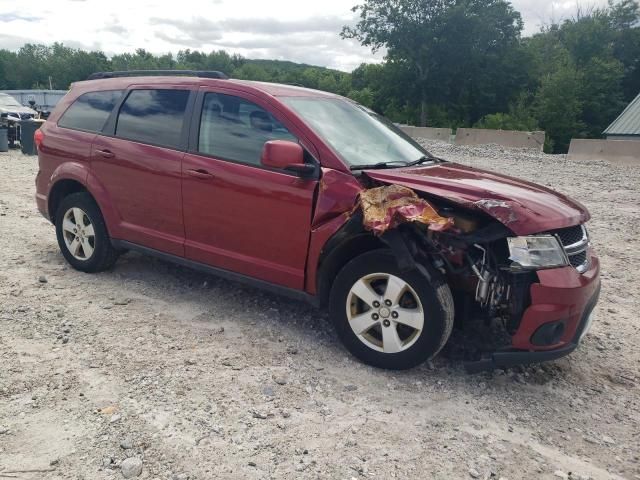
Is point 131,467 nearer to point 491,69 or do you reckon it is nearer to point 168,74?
point 168,74

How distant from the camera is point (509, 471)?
265 centimetres

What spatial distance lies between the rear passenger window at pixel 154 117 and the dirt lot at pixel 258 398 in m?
1.36

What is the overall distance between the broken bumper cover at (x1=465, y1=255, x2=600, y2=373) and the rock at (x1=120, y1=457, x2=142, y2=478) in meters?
1.92

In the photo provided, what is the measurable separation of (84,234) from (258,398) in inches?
112

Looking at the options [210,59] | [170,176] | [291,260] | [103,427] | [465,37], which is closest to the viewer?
[103,427]

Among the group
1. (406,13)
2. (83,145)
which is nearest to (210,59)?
(406,13)

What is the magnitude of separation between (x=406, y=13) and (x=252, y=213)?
53.9 meters

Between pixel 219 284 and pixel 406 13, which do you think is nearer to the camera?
pixel 219 284

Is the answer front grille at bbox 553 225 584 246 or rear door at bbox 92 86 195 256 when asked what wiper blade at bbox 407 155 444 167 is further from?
rear door at bbox 92 86 195 256

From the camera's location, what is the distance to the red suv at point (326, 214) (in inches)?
125

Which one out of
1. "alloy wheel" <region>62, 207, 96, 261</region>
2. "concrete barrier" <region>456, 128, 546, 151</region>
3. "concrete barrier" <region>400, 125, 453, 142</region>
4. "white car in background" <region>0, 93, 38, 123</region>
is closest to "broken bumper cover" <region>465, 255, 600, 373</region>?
"alloy wheel" <region>62, 207, 96, 261</region>

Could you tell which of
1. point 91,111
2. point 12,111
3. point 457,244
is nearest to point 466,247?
point 457,244

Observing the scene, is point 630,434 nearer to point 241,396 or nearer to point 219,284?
point 241,396

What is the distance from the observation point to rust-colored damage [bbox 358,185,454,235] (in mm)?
3164
